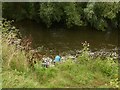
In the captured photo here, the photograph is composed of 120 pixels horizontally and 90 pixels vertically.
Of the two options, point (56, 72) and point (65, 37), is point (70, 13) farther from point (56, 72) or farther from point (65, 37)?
point (56, 72)

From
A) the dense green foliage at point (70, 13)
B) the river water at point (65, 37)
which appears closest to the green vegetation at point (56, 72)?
the river water at point (65, 37)

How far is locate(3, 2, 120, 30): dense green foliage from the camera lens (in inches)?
623

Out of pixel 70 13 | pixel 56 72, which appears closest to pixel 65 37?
pixel 70 13

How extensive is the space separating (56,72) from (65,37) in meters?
8.99

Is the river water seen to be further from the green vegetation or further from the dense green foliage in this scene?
the green vegetation

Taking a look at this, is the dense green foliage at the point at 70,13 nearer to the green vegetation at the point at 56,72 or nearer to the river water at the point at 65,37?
the river water at the point at 65,37

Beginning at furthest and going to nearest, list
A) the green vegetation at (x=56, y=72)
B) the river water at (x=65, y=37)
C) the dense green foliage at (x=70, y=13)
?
the dense green foliage at (x=70, y=13)
the river water at (x=65, y=37)
the green vegetation at (x=56, y=72)

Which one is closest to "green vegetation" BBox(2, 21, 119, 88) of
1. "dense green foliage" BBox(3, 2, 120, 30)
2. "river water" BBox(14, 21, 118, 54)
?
"river water" BBox(14, 21, 118, 54)

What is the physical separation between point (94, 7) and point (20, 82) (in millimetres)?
10455

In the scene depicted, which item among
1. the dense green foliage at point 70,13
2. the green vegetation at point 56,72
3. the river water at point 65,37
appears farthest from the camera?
the dense green foliage at point 70,13

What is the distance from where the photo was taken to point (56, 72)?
705cm

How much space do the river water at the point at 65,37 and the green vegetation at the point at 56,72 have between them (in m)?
5.28

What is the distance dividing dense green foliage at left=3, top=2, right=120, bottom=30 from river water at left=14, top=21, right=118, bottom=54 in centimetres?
39

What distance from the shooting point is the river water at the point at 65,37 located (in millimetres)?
14180
